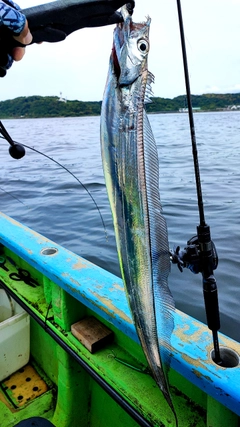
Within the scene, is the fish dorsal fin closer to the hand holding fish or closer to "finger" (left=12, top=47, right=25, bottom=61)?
the hand holding fish

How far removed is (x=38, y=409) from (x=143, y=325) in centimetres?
207

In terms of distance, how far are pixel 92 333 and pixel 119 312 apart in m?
0.45

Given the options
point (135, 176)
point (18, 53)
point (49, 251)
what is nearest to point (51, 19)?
point (18, 53)

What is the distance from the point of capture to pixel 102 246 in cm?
553

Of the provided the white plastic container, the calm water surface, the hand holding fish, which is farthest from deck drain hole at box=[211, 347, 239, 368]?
the calm water surface

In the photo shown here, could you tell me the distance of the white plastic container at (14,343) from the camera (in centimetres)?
269

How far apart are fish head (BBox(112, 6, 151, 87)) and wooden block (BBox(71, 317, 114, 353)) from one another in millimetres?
1684

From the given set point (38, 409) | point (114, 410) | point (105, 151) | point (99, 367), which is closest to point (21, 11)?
point (105, 151)

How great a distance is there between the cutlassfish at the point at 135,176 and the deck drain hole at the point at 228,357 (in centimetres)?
70

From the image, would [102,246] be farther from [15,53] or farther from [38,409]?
[15,53]

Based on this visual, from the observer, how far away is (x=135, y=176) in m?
0.85

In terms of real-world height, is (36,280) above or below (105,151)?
below

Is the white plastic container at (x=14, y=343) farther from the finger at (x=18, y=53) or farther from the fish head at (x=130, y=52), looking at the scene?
the fish head at (x=130, y=52)

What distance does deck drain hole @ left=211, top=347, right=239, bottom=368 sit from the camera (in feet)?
4.87
